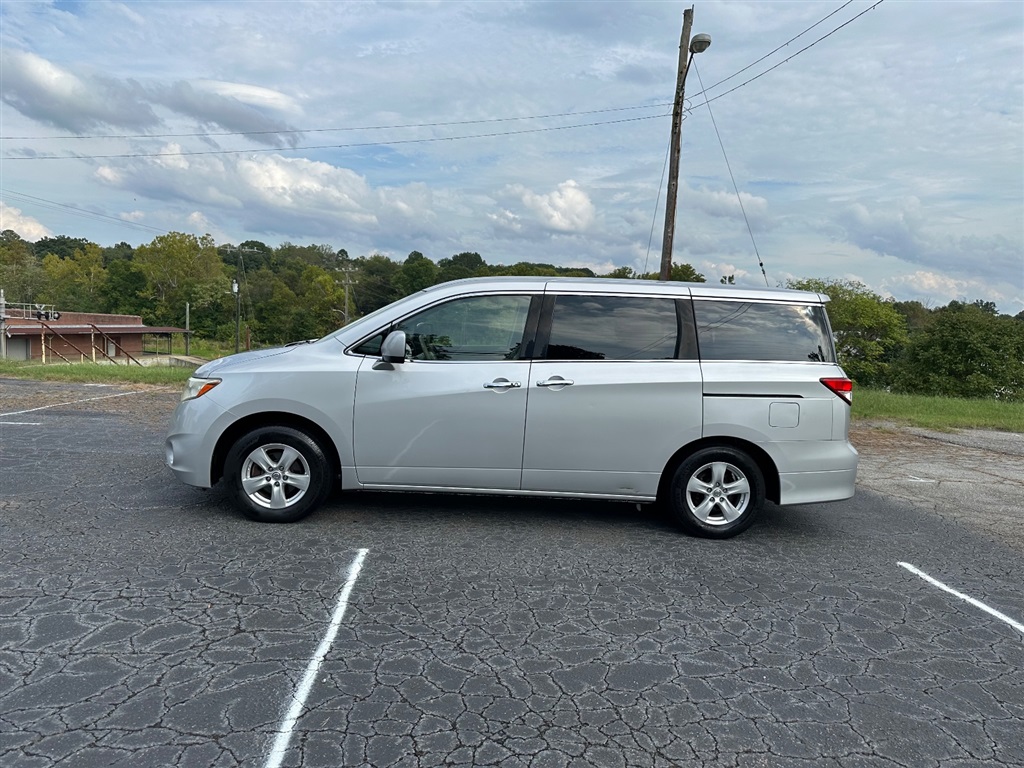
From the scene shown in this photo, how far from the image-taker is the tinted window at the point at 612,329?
510cm

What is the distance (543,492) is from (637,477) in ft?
2.30

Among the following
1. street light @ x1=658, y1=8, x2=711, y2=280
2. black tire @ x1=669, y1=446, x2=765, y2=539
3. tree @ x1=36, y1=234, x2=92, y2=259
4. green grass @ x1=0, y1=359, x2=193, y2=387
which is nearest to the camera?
black tire @ x1=669, y1=446, x2=765, y2=539

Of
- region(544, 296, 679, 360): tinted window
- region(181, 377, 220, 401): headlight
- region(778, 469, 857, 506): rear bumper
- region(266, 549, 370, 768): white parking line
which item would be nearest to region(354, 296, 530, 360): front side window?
region(544, 296, 679, 360): tinted window

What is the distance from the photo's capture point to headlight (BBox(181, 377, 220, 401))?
5.07 meters

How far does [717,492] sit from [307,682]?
3.24m

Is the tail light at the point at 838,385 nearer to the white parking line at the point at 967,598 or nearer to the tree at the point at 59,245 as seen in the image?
the white parking line at the point at 967,598

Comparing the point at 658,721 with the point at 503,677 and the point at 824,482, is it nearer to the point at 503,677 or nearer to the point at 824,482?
the point at 503,677

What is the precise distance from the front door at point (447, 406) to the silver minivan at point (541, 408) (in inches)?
0.4

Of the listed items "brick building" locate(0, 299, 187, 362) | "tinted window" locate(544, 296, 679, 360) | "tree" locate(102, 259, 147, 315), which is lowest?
"brick building" locate(0, 299, 187, 362)

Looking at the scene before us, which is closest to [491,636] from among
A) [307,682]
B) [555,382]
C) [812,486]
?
[307,682]

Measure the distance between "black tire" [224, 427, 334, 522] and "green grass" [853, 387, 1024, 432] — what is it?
11.0 m

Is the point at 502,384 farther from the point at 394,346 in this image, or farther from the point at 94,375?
the point at 94,375

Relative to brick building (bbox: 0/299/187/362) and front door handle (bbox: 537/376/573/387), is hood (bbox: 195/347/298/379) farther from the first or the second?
brick building (bbox: 0/299/187/362)

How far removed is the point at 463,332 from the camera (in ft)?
16.8
